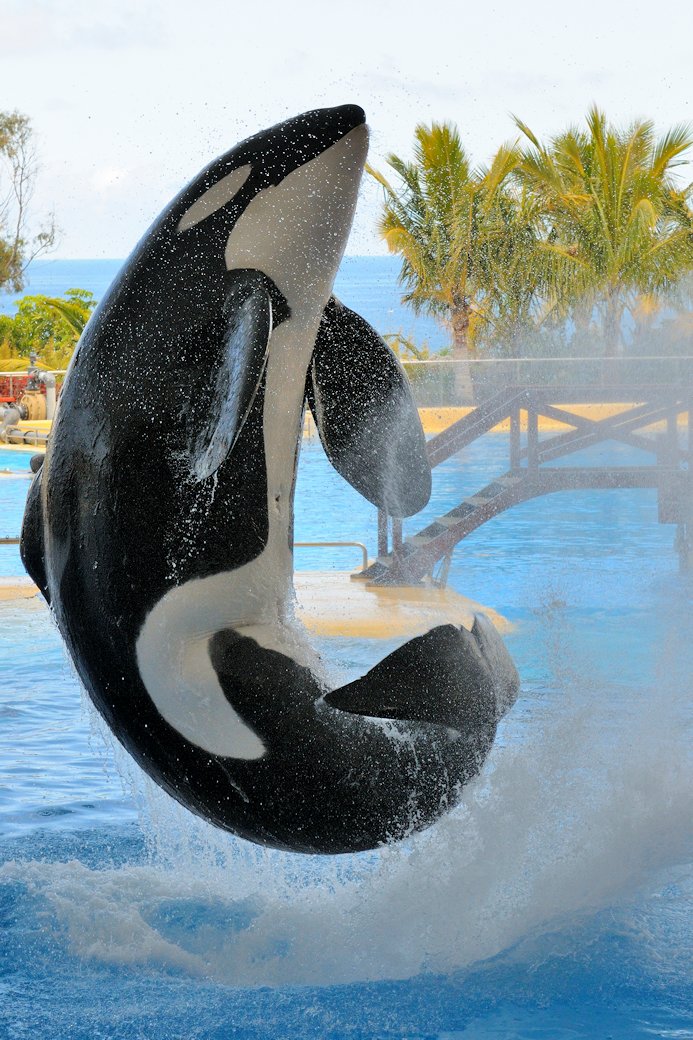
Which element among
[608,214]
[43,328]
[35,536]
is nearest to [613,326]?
[608,214]

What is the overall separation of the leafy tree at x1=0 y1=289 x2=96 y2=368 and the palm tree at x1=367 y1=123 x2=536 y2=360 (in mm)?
8733

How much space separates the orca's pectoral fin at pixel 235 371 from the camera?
102 inches

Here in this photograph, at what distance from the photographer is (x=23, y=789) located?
5742mm

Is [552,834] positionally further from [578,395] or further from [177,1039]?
[578,395]

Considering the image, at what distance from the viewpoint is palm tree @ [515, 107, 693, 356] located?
68.4ft

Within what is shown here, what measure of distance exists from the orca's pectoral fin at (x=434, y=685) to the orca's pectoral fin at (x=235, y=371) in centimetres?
58

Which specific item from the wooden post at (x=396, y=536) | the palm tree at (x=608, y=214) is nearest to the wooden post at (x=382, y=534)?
the wooden post at (x=396, y=536)

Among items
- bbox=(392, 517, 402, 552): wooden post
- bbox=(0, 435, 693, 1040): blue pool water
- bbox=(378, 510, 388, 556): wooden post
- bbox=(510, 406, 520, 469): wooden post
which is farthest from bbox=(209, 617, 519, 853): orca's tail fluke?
bbox=(510, 406, 520, 469): wooden post

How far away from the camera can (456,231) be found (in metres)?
22.5

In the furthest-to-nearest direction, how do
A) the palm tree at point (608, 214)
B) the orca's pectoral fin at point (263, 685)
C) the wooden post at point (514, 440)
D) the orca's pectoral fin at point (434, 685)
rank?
the palm tree at point (608, 214) → the wooden post at point (514, 440) → the orca's pectoral fin at point (263, 685) → the orca's pectoral fin at point (434, 685)

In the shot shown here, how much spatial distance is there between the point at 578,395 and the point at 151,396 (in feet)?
24.5

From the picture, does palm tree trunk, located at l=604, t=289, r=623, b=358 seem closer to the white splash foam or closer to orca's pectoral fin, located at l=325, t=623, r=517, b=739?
the white splash foam

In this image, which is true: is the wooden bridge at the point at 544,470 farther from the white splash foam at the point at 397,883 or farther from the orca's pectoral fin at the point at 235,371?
the orca's pectoral fin at the point at 235,371

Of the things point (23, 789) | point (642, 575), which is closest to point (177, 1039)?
point (23, 789)
